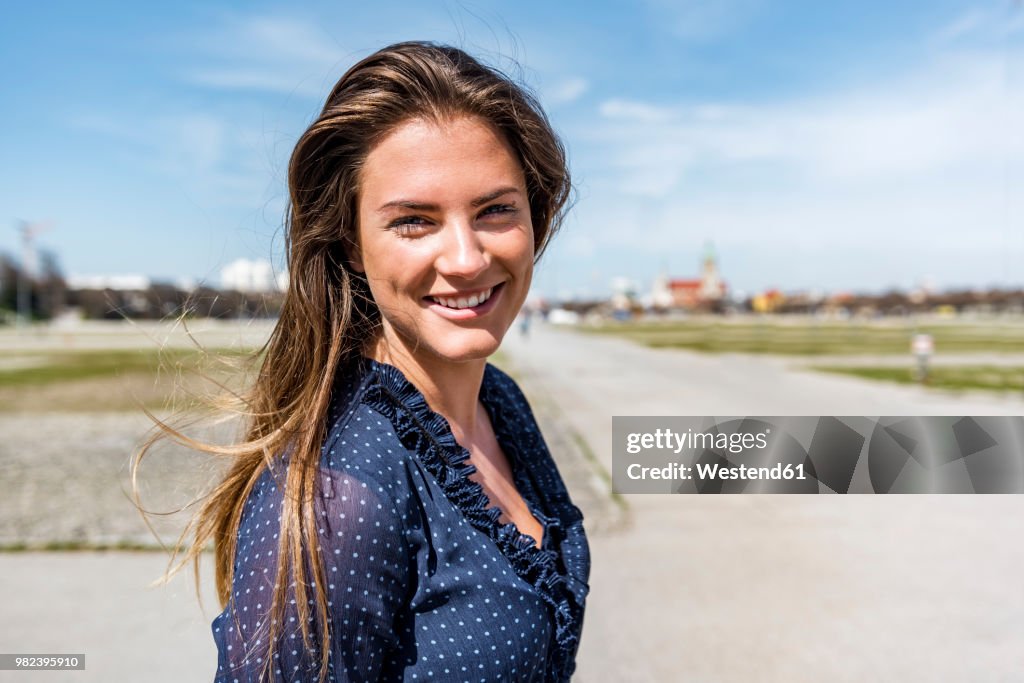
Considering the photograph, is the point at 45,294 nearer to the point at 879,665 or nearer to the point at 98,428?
the point at 98,428

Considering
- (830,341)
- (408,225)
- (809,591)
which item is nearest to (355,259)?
(408,225)

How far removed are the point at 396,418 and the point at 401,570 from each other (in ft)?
1.03

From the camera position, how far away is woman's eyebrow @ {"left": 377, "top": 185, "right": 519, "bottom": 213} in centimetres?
143

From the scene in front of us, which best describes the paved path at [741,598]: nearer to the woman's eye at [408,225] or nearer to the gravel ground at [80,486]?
the gravel ground at [80,486]

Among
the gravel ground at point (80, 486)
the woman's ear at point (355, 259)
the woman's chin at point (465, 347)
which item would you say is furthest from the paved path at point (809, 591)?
the woman's ear at point (355, 259)

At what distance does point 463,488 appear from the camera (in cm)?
149

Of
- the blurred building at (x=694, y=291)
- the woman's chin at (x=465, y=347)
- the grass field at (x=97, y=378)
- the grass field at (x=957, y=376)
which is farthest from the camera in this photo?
the blurred building at (x=694, y=291)

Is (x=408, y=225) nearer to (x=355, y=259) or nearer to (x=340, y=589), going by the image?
(x=355, y=259)

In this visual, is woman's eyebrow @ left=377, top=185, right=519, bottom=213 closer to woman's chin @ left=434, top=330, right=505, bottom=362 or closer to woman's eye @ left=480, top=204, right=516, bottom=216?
woman's eye @ left=480, top=204, right=516, bottom=216

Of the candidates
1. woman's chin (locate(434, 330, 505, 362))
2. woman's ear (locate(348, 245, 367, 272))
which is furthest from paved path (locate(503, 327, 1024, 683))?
woman's ear (locate(348, 245, 367, 272))

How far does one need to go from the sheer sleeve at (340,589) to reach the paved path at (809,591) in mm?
3177

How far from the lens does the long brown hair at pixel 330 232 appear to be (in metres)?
1.45

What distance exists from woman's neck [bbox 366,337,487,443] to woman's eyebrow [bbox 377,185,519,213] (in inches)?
12.6

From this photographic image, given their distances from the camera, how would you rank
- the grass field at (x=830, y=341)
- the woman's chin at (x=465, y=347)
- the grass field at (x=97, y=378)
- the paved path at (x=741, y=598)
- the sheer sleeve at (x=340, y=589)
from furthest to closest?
1. the grass field at (x=830, y=341)
2. the paved path at (x=741, y=598)
3. the grass field at (x=97, y=378)
4. the woman's chin at (x=465, y=347)
5. the sheer sleeve at (x=340, y=589)
